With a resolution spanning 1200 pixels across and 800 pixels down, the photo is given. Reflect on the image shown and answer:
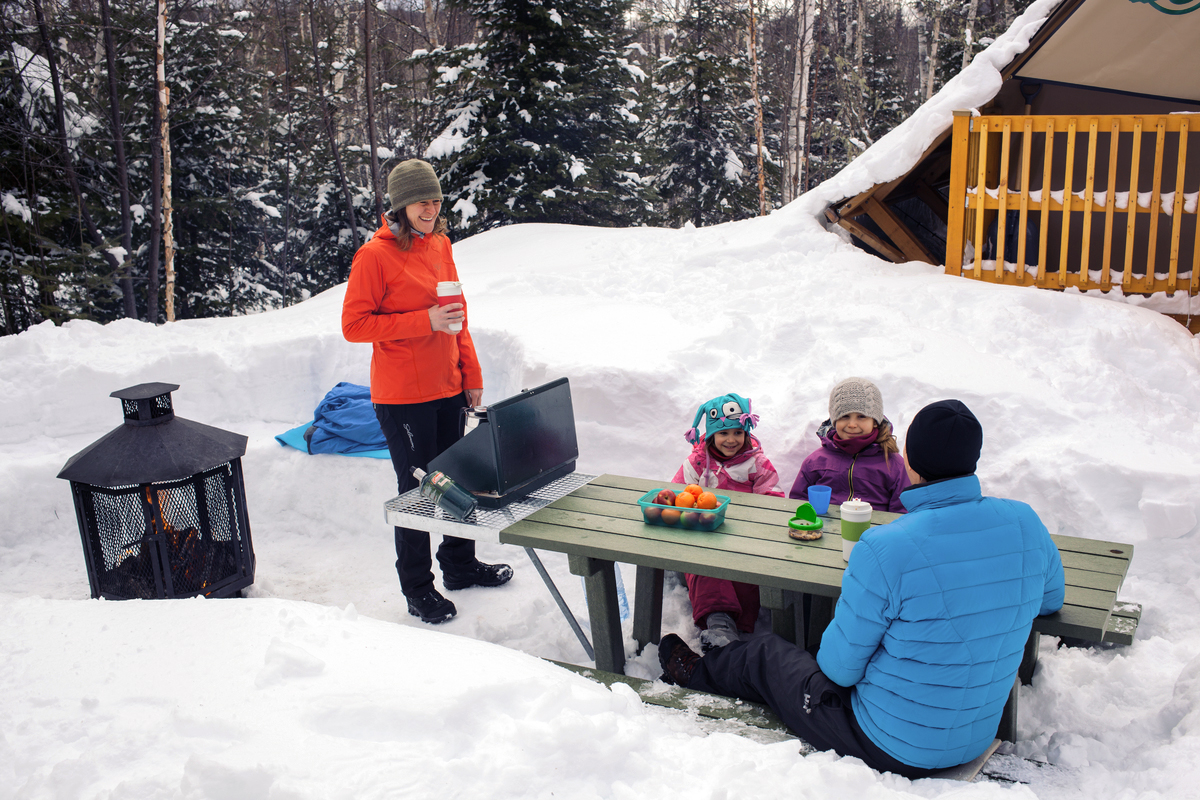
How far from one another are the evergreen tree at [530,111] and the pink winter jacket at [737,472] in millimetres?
9834

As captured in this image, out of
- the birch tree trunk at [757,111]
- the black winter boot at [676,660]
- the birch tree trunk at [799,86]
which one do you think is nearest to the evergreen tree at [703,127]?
the birch tree trunk at [757,111]

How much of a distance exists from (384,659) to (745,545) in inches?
52.4

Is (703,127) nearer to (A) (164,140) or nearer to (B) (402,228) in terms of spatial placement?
(A) (164,140)

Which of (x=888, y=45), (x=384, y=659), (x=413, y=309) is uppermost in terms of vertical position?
(x=888, y=45)


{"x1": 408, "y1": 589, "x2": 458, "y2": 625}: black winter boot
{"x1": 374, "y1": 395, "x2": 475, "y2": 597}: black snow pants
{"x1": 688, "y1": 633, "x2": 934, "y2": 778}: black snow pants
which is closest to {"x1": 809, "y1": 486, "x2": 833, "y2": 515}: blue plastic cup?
{"x1": 688, "y1": 633, "x2": 934, "y2": 778}: black snow pants

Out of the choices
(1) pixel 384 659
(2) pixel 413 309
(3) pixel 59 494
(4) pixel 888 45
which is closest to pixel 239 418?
(3) pixel 59 494

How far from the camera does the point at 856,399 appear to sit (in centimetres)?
354

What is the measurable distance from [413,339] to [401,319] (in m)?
0.13

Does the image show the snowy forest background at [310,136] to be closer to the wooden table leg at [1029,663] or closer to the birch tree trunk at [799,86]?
the birch tree trunk at [799,86]

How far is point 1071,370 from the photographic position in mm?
4789

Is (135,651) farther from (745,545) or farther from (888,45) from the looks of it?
(888,45)

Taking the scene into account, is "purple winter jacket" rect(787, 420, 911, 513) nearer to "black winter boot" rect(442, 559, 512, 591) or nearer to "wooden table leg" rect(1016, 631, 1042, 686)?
"wooden table leg" rect(1016, 631, 1042, 686)

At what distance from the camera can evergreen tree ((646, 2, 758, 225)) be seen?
1602 cm

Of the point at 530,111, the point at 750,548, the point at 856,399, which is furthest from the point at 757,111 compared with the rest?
the point at 750,548
